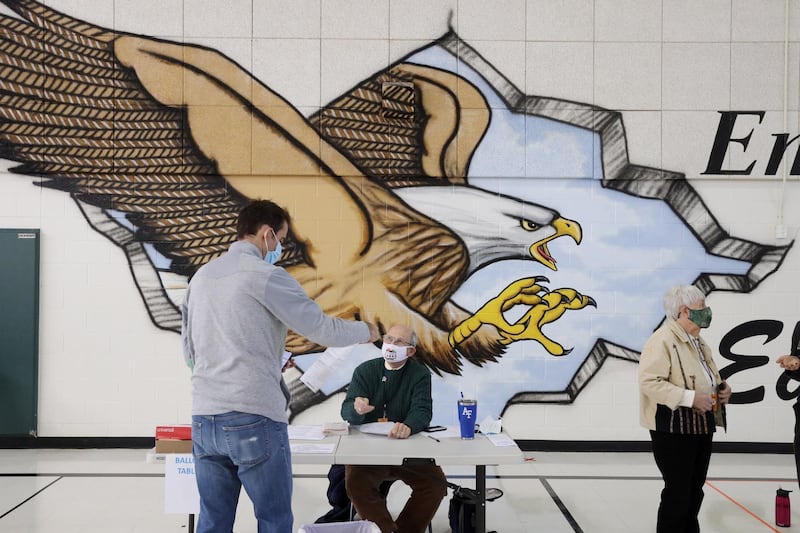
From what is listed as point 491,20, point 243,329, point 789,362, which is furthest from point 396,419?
point 491,20

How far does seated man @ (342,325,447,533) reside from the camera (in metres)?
3.50

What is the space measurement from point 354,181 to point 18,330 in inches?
120

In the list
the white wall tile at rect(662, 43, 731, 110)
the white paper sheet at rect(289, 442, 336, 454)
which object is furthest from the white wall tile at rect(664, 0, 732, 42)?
the white paper sheet at rect(289, 442, 336, 454)

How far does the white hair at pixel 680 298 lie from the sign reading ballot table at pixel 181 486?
7.86 feet

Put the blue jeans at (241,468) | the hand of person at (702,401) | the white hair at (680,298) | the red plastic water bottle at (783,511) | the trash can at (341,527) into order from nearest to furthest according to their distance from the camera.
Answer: the blue jeans at (241,468), the trash can at (341,527), the hand of person at (702,401), the white hair at (680,298), the red plastic water bottle at (783,511)

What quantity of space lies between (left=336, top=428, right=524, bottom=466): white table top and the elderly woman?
0.69 meters

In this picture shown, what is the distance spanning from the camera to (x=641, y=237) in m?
5.92

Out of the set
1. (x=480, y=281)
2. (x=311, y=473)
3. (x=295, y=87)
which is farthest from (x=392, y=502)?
(x=295, y=87)

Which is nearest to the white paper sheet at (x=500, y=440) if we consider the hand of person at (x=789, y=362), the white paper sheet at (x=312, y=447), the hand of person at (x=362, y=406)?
the hand of person at (x=362, y=406)

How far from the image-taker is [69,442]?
19.0 feet

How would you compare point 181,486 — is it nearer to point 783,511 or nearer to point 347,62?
point 783,511

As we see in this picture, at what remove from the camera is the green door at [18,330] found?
5.75 metres

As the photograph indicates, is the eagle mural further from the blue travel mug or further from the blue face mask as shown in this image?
the blue face mask

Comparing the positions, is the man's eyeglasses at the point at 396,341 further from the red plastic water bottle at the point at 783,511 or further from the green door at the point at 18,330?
the green door at the point at 18,330
